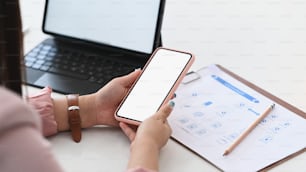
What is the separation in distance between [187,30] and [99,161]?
0.44 metres

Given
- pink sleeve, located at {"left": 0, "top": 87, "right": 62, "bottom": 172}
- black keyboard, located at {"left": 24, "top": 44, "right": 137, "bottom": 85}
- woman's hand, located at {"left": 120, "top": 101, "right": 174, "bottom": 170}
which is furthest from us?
black keyboard, located at {"left": 24, "top": 44, "right": 137, "bottom": 85}

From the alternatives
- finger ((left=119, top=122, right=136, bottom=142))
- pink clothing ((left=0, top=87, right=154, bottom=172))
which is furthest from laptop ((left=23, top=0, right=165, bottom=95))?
pink clothing ((left=0, top=87, right=154, bottom=172))

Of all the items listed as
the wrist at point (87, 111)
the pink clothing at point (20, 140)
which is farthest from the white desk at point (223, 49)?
the pink clothing at point (20, 140)

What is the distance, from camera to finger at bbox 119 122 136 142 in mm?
833

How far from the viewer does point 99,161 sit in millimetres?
810

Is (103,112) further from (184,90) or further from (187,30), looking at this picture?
(187,30)

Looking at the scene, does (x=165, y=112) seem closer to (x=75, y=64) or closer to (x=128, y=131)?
(x=128, y=131)

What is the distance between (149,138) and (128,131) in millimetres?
56

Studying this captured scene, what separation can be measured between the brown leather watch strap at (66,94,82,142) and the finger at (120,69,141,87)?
9 centimetres

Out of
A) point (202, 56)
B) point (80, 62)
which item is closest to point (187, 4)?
point (202, 56)

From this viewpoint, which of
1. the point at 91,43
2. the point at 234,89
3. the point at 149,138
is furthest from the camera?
the point at 91,43

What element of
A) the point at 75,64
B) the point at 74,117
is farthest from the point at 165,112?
the point at 75,64

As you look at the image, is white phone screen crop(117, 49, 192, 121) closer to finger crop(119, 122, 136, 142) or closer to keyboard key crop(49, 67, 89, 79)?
finger crop(119, 122, 136, 142)

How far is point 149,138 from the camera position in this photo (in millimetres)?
798
